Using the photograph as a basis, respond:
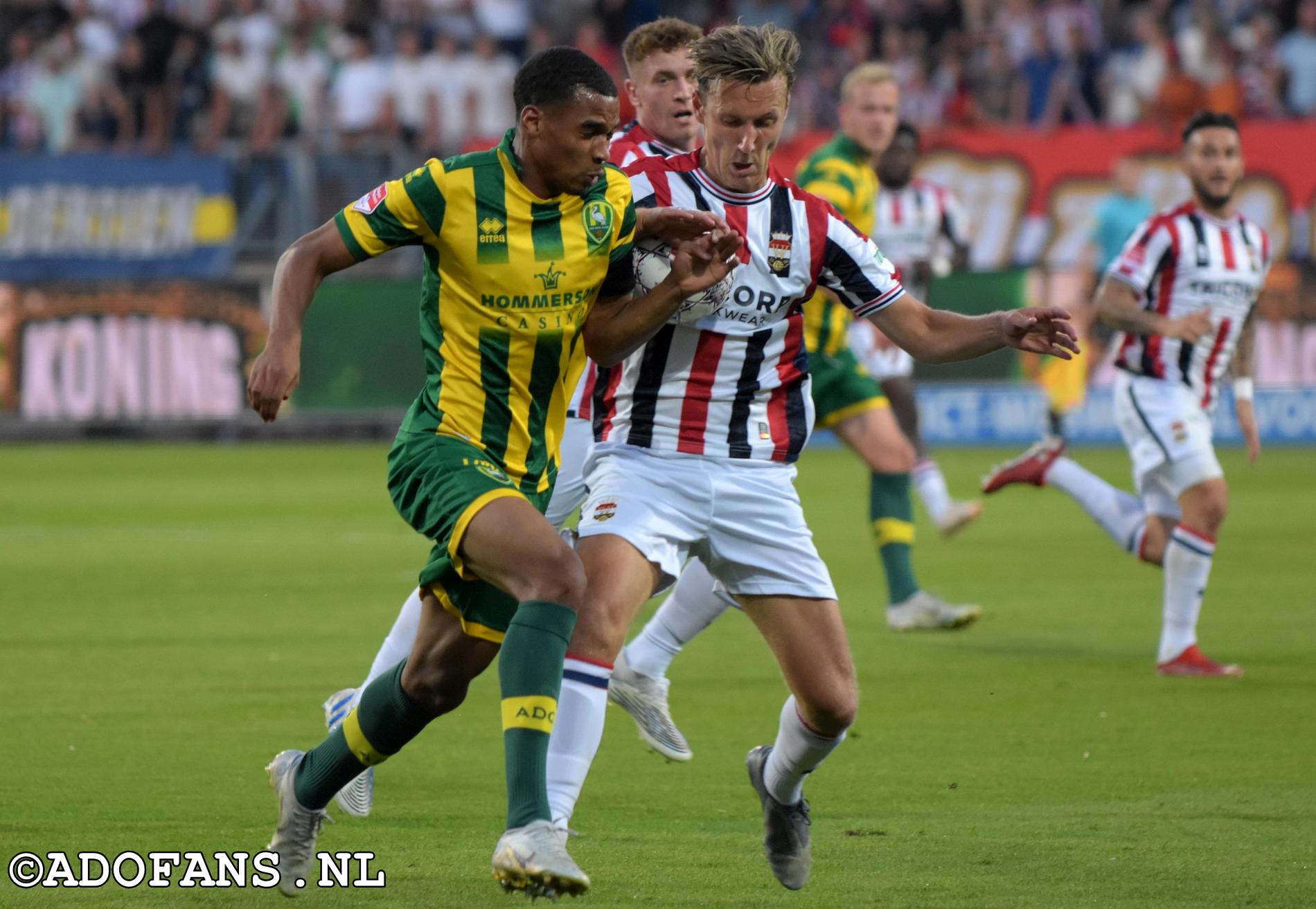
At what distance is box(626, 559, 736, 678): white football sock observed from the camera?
659cm

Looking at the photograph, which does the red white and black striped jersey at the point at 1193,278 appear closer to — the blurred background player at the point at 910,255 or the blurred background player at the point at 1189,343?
the blurred background player at the point at 1189,343

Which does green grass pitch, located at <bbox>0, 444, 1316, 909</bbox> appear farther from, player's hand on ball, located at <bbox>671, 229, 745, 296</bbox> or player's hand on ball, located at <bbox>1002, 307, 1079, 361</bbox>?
player's hand on ball, located at <bbox>671, 229, 745, 296</bbox>

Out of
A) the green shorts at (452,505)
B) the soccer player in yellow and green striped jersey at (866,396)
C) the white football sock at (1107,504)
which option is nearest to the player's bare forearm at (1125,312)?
the white football sock at (1107,504)

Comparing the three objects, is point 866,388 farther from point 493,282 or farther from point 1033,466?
point 493,282

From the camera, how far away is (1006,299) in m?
19.4

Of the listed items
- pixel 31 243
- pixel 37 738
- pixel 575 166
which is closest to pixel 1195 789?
pixel 575 166

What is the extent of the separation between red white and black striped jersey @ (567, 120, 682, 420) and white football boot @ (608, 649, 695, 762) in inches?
36.3

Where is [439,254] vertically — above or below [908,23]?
below

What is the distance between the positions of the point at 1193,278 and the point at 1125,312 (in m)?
0.39

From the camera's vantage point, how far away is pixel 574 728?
4.48m

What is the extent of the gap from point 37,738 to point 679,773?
7.36 ft

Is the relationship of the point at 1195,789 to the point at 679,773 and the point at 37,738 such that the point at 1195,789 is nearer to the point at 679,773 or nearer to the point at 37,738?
the point at 679,773

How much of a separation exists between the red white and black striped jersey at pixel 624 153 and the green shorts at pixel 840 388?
7.87 ft

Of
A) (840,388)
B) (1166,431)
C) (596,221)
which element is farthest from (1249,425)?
(596,221)
